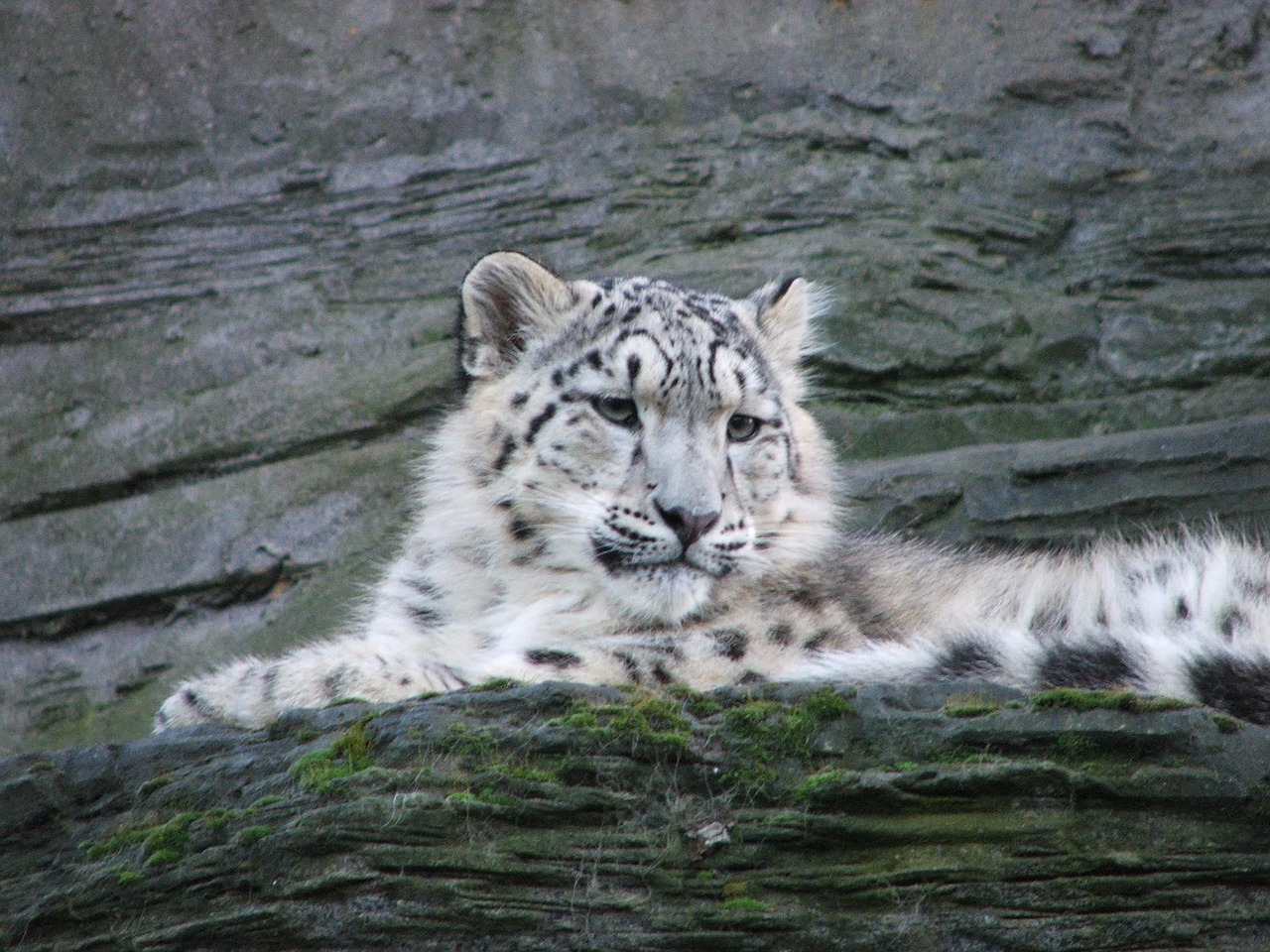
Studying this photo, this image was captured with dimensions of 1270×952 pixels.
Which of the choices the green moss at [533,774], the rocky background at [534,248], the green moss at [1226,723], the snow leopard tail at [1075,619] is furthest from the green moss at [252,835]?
the rocky background at [534,248]

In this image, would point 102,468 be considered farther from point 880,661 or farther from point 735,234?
point 880,661

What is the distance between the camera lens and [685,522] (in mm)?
4391

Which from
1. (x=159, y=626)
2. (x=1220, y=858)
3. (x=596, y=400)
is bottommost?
(x=159, y=626)

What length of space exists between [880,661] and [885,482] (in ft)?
10.2

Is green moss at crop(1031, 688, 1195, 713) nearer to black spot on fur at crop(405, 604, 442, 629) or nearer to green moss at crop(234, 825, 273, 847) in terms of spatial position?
green moss at crop(234, 825, 273, 847)

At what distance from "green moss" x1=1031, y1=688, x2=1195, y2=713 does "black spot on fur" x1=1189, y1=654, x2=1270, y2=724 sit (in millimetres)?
166

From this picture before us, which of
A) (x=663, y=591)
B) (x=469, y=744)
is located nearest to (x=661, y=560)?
(x=663, y=591)

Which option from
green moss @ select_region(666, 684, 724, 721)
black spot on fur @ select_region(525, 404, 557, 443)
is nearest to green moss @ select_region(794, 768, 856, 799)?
green moss @ select_region(666, 684, 724, 721)

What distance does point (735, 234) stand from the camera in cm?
803

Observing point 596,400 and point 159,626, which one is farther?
point 159,626

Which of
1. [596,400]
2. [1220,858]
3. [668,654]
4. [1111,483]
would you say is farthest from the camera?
[1111,483]

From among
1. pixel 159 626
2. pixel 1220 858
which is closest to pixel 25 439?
pixel 159 626

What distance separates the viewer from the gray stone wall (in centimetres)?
732

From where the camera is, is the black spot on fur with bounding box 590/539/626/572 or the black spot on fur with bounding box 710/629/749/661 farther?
the black spot on fur with bounding box 590/539/626/572
